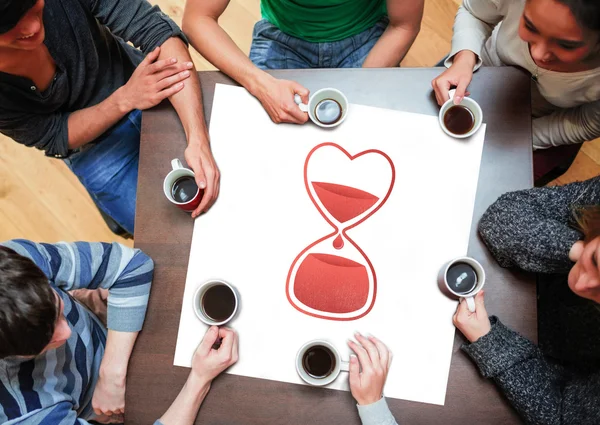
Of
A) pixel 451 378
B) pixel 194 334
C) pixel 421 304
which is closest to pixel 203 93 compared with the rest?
pixel 194 334

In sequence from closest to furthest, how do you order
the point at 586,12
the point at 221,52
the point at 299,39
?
the point at 586,12, the point at 221,52, the point at 299,39

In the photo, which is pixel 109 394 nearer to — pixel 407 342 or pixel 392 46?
pixel 407 342

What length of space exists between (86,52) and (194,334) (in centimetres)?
76

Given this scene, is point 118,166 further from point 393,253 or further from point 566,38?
point 566,38

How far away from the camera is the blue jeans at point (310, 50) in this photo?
132 centimetres

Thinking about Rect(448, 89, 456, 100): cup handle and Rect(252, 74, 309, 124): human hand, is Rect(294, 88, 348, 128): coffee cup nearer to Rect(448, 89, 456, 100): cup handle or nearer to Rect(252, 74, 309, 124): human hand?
Rect(252, 74, 309, 124): human hand

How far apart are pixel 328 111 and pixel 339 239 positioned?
11.1 inches

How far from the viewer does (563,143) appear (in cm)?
109

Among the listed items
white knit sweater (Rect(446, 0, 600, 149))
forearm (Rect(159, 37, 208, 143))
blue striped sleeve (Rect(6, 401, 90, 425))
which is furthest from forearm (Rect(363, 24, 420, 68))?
blue striped sleeve (Rect(6, 401, 90, 425))

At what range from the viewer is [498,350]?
2.65 feet

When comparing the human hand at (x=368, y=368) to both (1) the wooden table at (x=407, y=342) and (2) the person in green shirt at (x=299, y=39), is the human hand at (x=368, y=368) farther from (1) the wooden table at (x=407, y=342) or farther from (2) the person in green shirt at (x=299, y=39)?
(2) the person in green shirt at (x=299, y=39)

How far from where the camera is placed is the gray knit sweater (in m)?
0.82

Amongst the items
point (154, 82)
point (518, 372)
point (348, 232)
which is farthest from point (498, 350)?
point (154, 82)

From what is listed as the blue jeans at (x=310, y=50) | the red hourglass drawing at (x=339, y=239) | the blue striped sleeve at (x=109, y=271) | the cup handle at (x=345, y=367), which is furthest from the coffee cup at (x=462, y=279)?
the blue jeans at (x=310, y=50)
